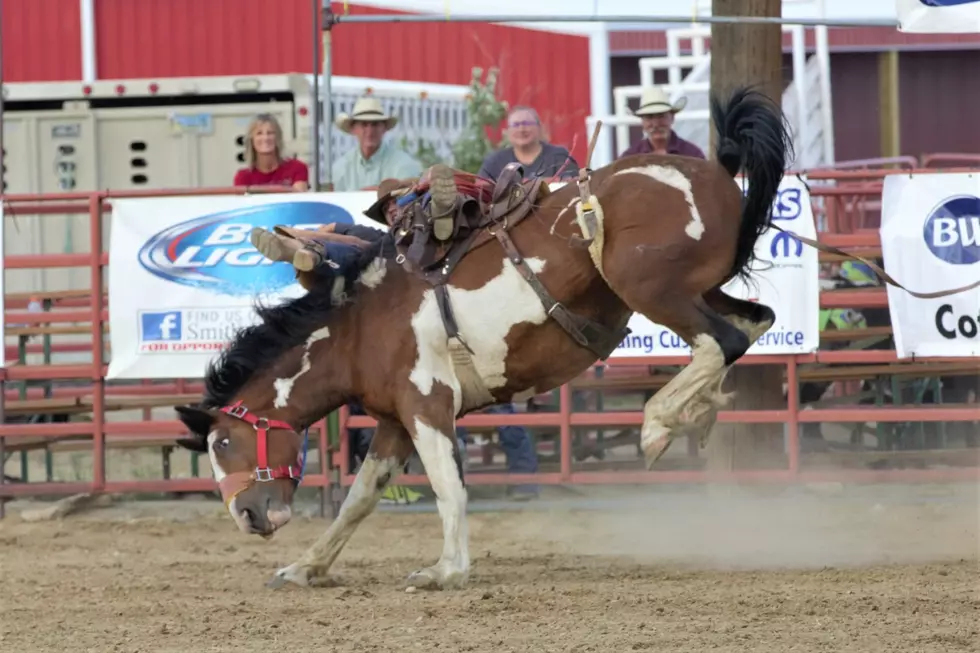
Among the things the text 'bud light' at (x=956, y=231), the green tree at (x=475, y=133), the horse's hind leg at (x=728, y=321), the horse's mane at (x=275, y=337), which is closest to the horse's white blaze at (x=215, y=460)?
the horse's mane at (x=275, y=337)

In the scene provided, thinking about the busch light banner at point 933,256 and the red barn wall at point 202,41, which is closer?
the busch light banner at point 933,256

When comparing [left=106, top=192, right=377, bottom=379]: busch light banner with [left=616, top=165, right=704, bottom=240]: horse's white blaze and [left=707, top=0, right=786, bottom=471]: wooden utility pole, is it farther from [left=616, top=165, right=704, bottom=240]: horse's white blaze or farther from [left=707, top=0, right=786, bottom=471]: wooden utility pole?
[left=616, top=165, right=704, bottom=240]: horse's white blaze

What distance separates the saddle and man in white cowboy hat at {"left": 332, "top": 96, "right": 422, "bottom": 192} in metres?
2.42

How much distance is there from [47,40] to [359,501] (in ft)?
37.6

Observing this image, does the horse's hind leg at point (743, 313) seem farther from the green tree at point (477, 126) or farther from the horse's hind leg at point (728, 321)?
the green tree at point (477, 126)

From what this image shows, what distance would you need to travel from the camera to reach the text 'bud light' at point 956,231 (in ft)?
26.7

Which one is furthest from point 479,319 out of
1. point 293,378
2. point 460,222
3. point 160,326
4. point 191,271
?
point 160,326

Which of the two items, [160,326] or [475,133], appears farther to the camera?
[475,133]

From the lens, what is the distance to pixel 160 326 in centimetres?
857

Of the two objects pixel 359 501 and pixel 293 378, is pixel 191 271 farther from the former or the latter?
pixel 359 501

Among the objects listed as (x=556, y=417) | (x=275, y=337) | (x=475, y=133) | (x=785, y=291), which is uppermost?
(x=475, y=133)

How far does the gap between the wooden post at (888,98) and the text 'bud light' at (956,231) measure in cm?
1107

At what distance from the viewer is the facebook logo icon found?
28.0 ft

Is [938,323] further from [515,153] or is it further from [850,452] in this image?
[515,153]
